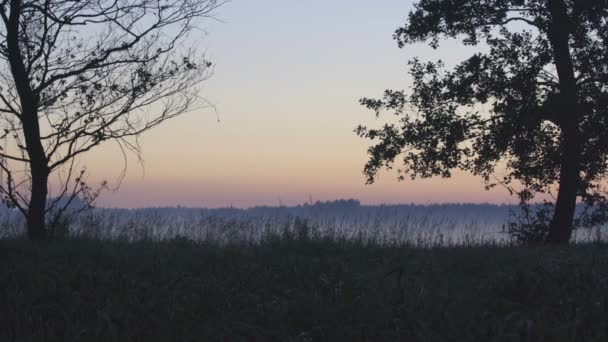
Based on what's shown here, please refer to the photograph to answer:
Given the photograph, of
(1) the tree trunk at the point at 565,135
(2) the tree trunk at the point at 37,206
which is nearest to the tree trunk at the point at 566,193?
(1) the tree trunk at the point at 565,135

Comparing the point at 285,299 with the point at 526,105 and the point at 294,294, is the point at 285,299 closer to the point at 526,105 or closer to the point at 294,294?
the point at 294,294

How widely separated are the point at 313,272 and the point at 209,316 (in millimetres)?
2269

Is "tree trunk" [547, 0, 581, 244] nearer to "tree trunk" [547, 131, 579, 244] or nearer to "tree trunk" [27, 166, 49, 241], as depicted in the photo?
"tree trunk" [547, 131, 579, 244]

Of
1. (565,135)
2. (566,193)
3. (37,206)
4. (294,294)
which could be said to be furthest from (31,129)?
(566,193)

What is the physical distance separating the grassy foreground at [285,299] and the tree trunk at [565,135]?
5.36 metres

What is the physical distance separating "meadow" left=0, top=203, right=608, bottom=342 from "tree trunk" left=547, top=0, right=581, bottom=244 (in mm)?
3215

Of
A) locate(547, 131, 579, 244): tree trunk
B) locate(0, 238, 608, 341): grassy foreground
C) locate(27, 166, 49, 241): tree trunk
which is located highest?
locate(547, 131, 579, 244): tree trunk

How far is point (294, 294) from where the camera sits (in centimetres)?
798

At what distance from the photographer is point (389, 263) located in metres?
11.2

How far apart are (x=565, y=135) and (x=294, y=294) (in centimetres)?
1069

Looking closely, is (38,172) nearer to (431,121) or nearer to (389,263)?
(389,263)

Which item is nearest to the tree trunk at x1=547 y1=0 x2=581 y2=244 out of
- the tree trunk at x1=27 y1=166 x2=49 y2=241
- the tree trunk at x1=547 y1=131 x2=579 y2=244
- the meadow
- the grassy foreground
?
A: the tree trunk at x1=547 y1=131 x2=579 y2=244

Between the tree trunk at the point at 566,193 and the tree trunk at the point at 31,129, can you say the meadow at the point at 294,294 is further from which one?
the tree trunk at the point at 566,193

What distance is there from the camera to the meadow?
691 centimetres
